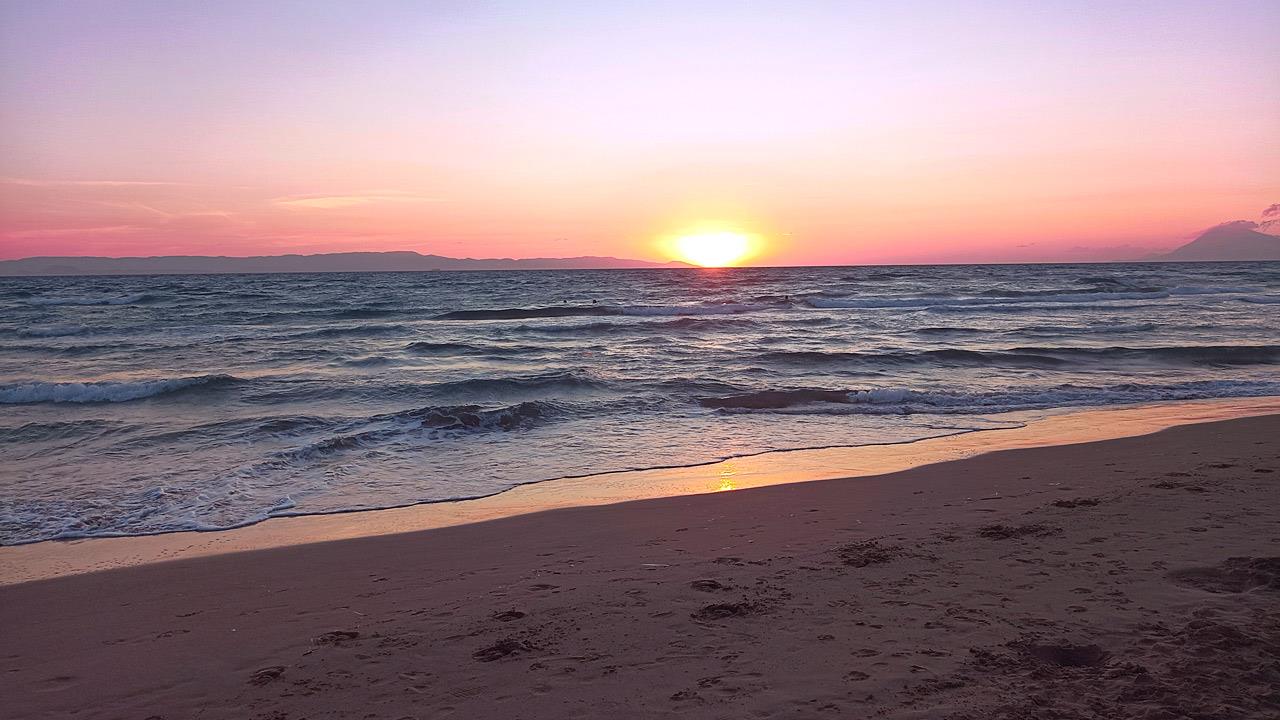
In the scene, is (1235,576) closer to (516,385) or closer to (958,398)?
(958,398)

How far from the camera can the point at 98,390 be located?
16.3 m

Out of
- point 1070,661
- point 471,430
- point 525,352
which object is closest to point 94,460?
point 471,430

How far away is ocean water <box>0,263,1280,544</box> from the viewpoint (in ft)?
30.1

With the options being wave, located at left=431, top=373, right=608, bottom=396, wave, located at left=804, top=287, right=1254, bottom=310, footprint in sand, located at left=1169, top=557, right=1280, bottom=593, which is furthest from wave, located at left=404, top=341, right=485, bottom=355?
wave, located at left=804, top=287, right=1254, bottom=310

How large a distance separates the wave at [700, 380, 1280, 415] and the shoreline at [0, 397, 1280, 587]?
1.44 m

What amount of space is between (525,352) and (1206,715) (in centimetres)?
2206

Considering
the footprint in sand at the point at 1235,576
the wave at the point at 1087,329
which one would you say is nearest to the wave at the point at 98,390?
the footprint in sand at the point at 1235,576

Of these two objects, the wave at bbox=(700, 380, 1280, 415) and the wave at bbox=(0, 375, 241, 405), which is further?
the wave at bbox=(0, 375, 241, 405)

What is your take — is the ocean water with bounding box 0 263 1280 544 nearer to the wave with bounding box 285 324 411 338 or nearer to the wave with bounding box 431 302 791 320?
the wave with bounding box 285 324 411 338

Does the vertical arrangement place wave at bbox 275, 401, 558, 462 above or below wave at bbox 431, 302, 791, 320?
below

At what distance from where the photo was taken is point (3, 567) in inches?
249

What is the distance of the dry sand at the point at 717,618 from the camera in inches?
140

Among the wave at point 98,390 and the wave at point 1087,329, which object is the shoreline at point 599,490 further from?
the wave at point 1087,329

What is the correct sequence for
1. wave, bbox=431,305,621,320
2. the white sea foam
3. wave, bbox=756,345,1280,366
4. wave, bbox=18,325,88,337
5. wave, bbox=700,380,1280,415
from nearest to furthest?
wave, bbox=700,380,1280,415
wave, bbox=756,345,1280,366
wave, bbox=18,325,88,337
wave, bbox=431,305,621,320
the white sea foam
